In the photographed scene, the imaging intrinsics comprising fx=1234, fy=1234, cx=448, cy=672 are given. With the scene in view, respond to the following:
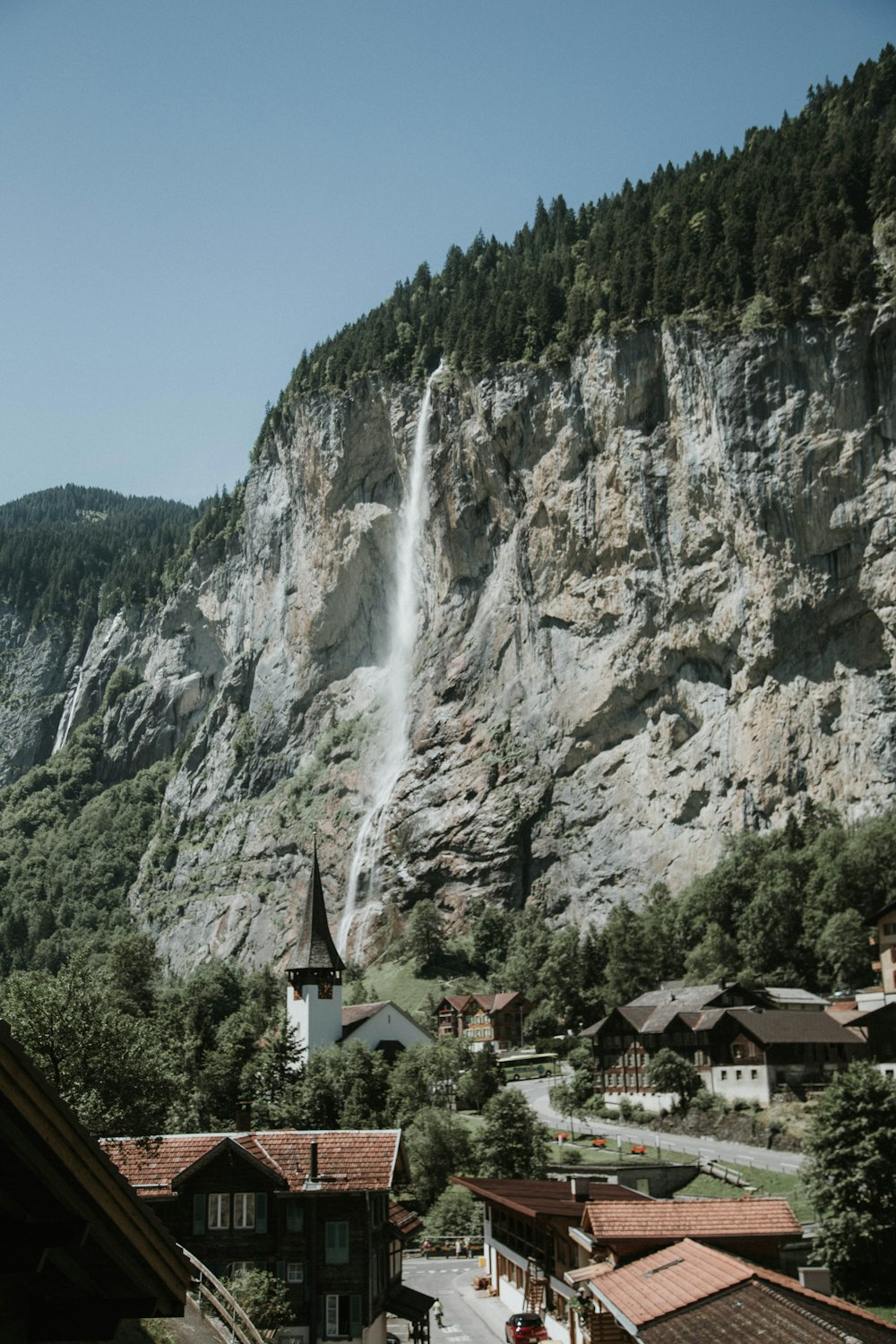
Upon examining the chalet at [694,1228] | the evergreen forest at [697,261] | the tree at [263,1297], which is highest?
the evergreen forest at [697,261]

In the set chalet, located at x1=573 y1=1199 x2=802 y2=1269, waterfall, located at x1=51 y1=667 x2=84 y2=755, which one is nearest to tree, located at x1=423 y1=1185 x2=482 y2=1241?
chalet, located at x1=573 y1=1199 x2=802 y2=1269

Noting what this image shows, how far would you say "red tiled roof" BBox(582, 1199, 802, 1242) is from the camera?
28.8 metres

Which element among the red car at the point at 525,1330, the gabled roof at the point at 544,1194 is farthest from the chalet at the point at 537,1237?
the red car at the point at 525,1330

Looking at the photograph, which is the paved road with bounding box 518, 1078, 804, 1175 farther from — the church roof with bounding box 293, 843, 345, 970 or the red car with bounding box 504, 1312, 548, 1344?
the red car with bounding box 504, 1312, 548, 1344

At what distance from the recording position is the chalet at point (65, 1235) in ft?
17.1

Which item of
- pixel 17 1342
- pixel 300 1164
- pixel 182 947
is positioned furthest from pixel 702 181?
pixel 17 1342

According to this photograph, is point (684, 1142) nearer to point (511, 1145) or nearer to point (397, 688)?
point (511, 1145)

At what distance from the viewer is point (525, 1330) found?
116ft

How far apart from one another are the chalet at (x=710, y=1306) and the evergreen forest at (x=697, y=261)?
9336 centimetres

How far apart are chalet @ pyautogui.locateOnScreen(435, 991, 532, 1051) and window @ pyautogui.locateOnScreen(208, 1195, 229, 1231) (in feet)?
202

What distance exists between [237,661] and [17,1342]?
514 ft

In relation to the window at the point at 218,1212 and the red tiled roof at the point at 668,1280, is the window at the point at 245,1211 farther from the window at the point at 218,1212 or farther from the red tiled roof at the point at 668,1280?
the red tiled roof at the point at 668,1280

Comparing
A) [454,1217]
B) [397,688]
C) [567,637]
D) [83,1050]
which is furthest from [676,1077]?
[397,688]

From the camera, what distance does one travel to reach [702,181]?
13038 centimetres
